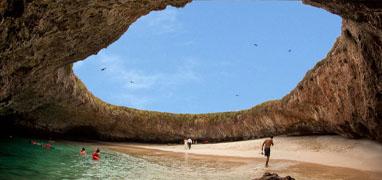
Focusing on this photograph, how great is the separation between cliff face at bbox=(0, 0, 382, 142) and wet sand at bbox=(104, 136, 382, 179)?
0.98 meters

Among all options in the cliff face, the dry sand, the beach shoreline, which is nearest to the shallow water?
the beach shoreline

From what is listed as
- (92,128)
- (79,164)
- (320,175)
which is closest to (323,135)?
(320,175)

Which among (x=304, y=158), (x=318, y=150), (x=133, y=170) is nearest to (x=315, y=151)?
(x=318, y=150)

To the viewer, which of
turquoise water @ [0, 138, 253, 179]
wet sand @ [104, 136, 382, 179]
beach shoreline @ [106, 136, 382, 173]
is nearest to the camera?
turquoise water @ [0, 138, 253, 179]

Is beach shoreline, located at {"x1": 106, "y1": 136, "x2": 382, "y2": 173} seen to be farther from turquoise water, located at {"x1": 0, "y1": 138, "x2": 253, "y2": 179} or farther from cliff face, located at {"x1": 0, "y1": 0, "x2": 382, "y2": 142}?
turquoise water, located at {"x1": 0, "y1": 138, "x2": 253, "y2": 179}

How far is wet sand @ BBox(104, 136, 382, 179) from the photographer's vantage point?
16.9 m

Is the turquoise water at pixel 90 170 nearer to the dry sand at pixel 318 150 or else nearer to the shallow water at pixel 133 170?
the shallow water at pixel 133 170

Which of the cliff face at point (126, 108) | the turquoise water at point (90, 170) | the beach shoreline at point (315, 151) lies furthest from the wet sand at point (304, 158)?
the turquoise water at point (90, 170)

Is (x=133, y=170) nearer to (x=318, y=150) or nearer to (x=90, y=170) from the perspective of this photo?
(x=90, y=170)

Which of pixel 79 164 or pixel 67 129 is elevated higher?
pixel 67 129

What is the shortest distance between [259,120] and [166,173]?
56.5ft

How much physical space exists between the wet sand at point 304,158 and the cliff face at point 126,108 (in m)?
0.98

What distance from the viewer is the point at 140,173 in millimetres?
15898

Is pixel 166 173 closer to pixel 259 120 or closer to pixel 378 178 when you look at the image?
pixel 378 178
